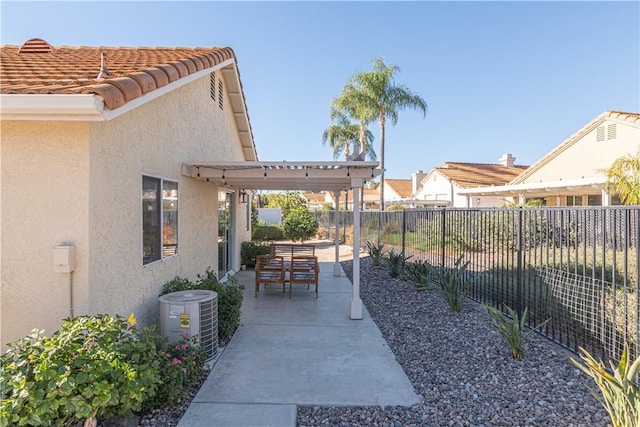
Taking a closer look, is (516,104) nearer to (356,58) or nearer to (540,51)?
(540,51)

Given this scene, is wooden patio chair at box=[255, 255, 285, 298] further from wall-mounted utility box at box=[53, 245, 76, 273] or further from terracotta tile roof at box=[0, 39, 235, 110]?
wall-mounted utility box at box=[53, 245, 76, 273]

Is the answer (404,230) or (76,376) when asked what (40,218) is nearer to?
(76,376)

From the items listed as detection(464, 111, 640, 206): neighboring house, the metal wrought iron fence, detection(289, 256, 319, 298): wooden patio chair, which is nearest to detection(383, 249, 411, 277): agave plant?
the metal wrought iron fence

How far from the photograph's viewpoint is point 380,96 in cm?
2289

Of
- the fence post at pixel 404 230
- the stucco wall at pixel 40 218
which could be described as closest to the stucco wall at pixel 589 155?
the fence post at pixel 404 230

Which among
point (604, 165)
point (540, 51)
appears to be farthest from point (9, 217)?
point (604, 165)

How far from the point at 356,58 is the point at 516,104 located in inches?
384

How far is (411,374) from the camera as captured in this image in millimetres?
4562

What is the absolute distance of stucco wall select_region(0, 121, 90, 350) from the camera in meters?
3.60

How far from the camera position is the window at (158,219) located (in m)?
4.94

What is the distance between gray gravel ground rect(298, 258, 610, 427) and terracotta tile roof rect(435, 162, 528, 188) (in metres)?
24.6

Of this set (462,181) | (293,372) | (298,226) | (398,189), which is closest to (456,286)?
(293,372)

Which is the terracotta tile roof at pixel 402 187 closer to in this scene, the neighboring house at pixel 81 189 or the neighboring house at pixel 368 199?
the neighboring house at pixel 368 199

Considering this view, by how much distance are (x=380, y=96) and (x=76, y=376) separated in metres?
22.7
